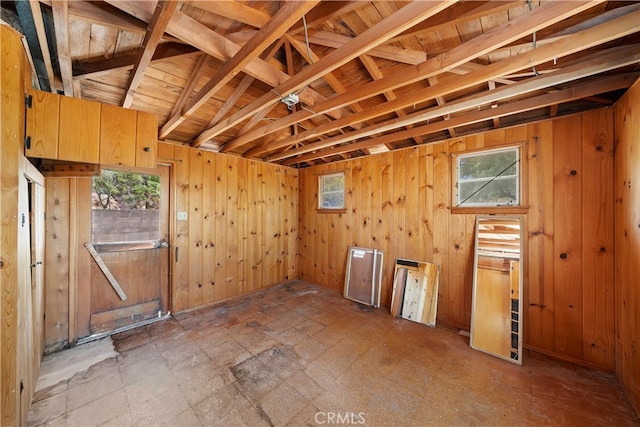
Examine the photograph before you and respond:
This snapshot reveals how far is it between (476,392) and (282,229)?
11.4 feet

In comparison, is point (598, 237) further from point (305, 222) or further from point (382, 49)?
point (305, 222)

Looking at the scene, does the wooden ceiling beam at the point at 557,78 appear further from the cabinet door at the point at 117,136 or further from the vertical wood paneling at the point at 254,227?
the vertical wood paneling at the point at 254,227

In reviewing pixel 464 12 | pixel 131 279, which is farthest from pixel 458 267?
pixel 131 279

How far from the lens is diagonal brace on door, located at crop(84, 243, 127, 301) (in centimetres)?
249

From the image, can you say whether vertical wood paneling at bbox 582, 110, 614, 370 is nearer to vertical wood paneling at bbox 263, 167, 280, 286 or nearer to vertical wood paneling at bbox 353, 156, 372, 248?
vertical wood paneling at bbox 353, 156, 372, 248

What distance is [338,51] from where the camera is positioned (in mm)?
1298

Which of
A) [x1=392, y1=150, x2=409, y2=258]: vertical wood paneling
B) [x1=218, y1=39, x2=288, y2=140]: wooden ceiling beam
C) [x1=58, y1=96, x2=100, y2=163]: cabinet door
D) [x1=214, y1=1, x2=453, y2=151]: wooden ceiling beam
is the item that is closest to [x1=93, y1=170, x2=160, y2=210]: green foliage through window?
[x1=218, y1=39, x2=288, y2=140]: wooden ceiling beam

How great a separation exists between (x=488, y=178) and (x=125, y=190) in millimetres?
4321

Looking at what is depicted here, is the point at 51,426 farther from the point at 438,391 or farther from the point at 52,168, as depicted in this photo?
the point at 438,391

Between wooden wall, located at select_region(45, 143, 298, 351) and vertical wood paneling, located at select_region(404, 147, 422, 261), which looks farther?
vertical wood paneling, located at select_region(404, 147, 422, 261)

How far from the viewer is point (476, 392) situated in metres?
1.71

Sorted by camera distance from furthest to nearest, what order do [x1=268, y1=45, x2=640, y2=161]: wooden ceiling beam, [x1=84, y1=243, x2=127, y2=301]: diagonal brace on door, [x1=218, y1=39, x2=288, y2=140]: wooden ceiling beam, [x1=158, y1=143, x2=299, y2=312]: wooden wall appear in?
[x1=158, y1=143, x2=299, y2=312]: wooden wall → [x1=84, y1=243, x2=127, y2=301]: diagonal brace on door → [x1=218, y1=39, x2=288, y2=140]: wooden ceiling beam → [x1=268, y1=45, x2=640, y2=161]: wooden ceiling beam

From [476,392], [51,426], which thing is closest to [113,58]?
[51,426]

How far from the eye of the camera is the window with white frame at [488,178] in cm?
237
